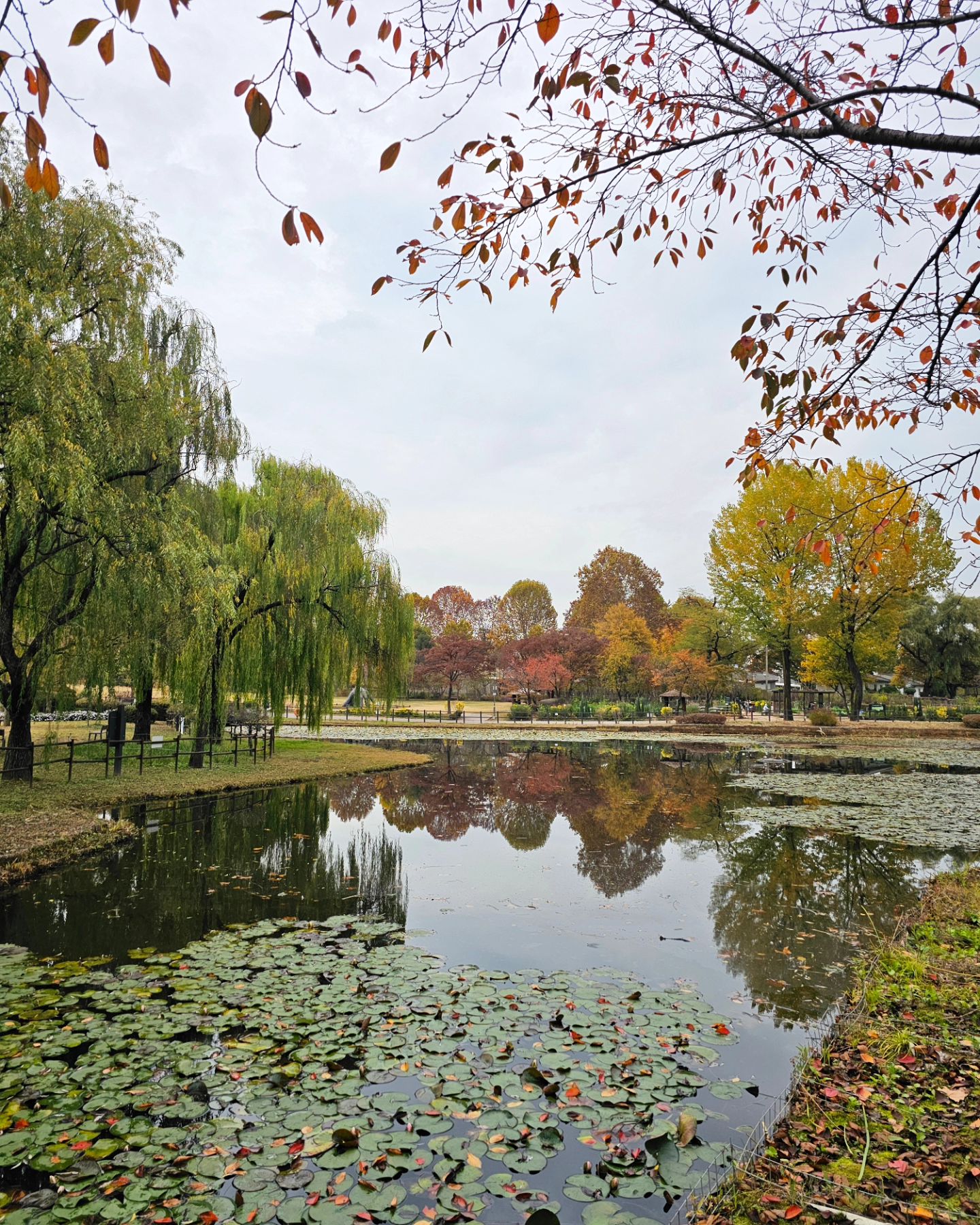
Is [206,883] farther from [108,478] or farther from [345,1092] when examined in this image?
[108,478]

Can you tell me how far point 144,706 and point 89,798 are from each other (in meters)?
7.14

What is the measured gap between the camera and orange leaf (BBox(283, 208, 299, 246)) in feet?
7.89

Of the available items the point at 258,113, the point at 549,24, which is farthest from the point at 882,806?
the point at 258,113

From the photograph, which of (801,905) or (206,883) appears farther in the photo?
(206,883)

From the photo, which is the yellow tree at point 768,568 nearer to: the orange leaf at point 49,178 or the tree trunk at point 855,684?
the tree trunk at point 855,684

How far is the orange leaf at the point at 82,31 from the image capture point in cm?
195

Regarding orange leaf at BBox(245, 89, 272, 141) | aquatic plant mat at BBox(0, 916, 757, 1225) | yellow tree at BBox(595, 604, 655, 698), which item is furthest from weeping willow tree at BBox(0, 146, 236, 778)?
yellow tree at BBox(595, 604, 655, 698)

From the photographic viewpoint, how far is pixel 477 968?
567 cm

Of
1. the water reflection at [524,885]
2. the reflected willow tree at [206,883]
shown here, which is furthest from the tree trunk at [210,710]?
the reflected willow tree at [206,883]

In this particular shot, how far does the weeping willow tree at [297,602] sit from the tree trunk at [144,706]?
0.68 meters

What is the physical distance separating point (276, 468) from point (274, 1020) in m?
17.2

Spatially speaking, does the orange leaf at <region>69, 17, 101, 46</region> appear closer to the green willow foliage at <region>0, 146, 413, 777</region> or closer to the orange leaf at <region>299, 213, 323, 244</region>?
the orange leaf at <region>299, 213, 323, 244</region>

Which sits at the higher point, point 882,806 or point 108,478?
point 108,478

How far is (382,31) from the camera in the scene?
2.77 metres
